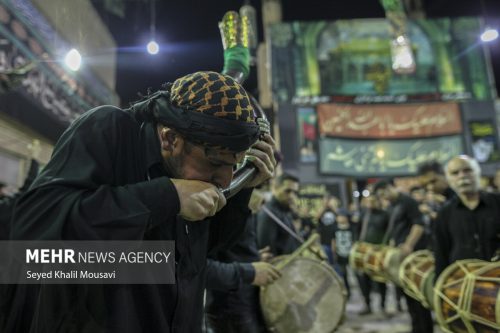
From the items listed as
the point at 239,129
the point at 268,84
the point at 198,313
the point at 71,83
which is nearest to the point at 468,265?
the point at 198,313

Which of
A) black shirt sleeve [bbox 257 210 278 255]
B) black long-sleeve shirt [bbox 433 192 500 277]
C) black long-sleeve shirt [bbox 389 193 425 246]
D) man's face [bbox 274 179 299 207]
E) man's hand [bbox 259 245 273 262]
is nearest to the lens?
man's hand [bbox 259 245 273 262]

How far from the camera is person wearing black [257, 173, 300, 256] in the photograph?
3.19 metres

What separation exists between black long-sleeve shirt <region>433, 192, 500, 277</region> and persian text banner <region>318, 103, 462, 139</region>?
10109mm

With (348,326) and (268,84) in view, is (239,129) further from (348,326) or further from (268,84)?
(268,84)

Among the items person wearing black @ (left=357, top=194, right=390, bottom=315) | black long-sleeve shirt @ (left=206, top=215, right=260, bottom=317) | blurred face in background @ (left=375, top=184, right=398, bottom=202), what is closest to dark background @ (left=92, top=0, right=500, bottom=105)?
black long-sleeve shirt @ (left=206, top=215, right=260, bottom=317)

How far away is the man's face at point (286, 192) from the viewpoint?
11.6 ft

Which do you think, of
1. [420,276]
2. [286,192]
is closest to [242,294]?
[286,192]

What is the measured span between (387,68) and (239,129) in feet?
48.9

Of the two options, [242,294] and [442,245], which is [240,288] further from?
[442,245]

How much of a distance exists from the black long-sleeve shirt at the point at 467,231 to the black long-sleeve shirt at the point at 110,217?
267 centimetres

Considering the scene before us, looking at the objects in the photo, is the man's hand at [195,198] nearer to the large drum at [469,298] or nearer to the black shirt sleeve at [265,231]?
the large drum at [469,298]

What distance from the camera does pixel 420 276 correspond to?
3.61 m

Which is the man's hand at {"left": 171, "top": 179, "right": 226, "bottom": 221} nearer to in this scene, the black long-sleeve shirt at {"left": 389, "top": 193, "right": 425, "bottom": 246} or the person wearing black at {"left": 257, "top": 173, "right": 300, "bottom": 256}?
the person wearing black at {"left": 257, "top": 173, "right": 300, "bottom": 256}

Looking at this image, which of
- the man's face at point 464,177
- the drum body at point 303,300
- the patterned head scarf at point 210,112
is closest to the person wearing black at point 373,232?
the man's face at point 464,177
